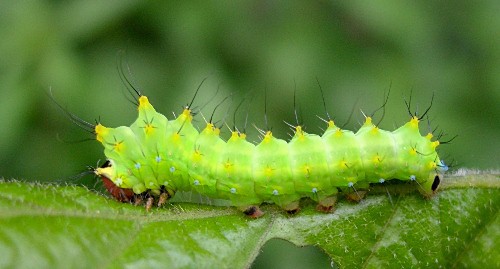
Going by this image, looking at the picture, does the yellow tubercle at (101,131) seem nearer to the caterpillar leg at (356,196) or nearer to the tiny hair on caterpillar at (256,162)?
the tiny hair on caterpillar at (256,162)

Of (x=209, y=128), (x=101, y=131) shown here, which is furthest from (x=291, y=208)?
(x=101, y=131)

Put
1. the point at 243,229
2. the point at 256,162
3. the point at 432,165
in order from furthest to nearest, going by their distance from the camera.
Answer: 1. the point at 256,162
2. the point at 432,165
3. the point at 243,229

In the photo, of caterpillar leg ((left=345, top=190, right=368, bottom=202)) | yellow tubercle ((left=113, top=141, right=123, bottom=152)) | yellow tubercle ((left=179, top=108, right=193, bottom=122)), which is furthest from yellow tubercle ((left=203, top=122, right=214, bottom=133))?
caterpillar leg ((left=345, top=190, right=368, bottom=202))

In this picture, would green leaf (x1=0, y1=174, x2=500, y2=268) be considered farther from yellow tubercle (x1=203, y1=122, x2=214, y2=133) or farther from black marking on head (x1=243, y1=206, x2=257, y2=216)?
yellow tubercle (x1=203, y1=122, x2=214, y2=133)

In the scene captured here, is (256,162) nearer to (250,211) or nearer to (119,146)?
(250,211)

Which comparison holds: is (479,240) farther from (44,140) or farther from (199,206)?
(44,140)
